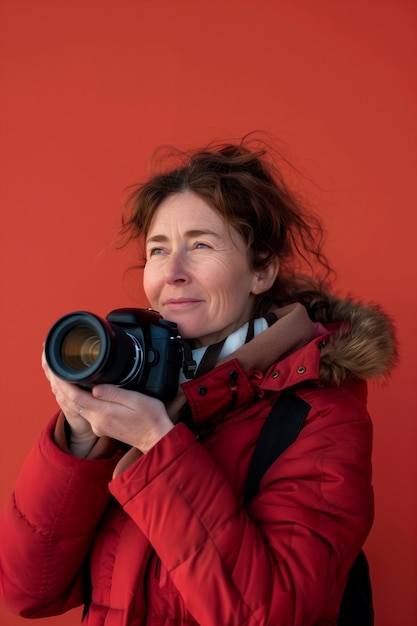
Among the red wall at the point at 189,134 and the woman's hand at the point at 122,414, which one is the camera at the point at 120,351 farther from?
the red wall at the point at 189,134

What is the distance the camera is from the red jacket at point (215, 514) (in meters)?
0.78

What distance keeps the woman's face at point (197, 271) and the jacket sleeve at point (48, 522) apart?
25 centimetres

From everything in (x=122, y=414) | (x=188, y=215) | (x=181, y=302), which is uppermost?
(x=188, y=215)

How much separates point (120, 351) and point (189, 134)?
0.93m

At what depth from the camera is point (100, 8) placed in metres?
1.62

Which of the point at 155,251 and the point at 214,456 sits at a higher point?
the point at 155,251

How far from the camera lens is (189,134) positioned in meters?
1.59

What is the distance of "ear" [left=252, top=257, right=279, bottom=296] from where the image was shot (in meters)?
1.12

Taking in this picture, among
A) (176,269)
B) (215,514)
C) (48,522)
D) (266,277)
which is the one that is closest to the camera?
(215,514)

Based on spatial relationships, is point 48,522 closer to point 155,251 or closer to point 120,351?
point 120,351

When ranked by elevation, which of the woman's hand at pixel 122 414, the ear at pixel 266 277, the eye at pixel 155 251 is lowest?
the woman's hand at pixel 122 414

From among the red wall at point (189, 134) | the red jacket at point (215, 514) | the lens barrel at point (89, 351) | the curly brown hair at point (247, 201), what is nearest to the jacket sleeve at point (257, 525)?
the red jacket at point (215, 514)

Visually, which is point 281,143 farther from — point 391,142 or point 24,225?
point 24,225

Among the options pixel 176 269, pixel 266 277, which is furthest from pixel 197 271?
pixel 266 277
